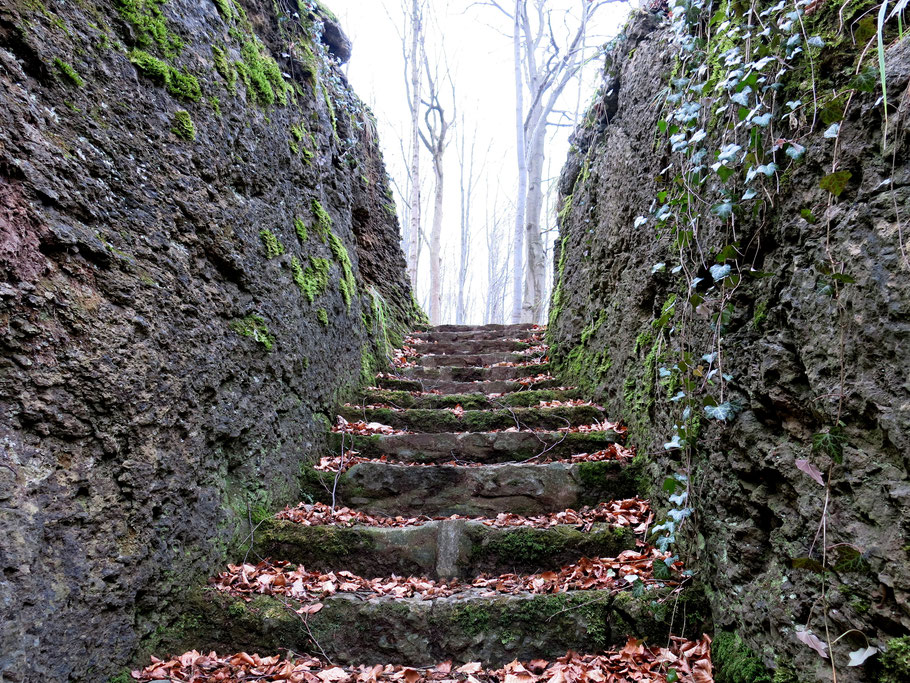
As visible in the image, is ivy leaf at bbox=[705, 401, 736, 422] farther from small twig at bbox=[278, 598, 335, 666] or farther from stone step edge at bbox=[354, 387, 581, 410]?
stone step edge at bbox=[354, 387, 581, 410]

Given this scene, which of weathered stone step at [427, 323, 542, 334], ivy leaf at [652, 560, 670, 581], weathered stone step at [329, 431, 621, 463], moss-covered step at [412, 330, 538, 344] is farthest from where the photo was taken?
weathered stone step at [427, 323, 542, 334]

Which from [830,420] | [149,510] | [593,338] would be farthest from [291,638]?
[593,338]

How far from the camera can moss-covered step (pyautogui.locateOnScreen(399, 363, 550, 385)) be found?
538 centimetres

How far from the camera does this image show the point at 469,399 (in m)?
4.37

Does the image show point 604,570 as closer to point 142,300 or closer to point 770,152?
point 770,152

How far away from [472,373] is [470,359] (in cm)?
60

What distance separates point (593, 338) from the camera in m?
4.32

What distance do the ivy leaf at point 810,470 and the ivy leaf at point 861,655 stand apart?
1.39ft

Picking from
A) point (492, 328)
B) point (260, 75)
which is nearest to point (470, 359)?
point (492, 328)

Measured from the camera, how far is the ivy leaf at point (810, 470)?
143 centimetres

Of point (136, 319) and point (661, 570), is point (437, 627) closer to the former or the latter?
point (661, 570)

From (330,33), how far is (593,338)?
5.53 meters

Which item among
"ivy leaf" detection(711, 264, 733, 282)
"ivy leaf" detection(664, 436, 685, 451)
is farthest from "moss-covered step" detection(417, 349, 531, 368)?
"ivy leaf" detection(711, 264, 733, 282)

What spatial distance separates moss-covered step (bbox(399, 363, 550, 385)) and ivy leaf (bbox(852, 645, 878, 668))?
409cm
